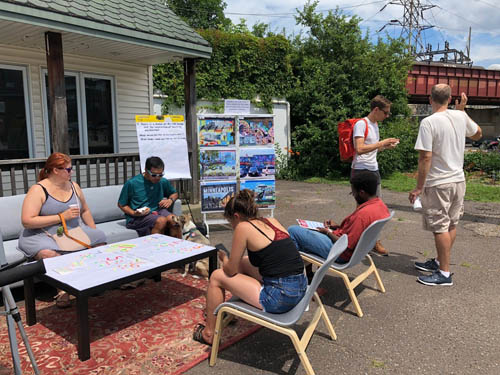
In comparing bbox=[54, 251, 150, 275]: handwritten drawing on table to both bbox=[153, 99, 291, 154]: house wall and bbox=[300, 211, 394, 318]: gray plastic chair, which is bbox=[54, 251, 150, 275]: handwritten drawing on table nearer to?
bbox=[300, 211, 394, 318]: gray plastic chair

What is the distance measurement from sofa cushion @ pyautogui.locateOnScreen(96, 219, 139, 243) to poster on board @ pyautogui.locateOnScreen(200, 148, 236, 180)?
1.58 metres

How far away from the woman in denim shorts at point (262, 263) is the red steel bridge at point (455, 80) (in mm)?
18036

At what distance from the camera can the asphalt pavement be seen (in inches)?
114

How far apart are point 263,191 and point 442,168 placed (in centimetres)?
291

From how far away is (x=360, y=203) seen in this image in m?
4.10

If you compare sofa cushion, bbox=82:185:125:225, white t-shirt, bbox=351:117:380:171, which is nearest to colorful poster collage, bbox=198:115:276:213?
sofa cushion, bbox=82:185:125:225

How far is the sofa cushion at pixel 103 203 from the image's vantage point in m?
5.34

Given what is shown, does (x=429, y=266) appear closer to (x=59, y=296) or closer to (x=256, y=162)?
(x=256, y=162)

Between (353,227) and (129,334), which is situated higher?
(353,227)

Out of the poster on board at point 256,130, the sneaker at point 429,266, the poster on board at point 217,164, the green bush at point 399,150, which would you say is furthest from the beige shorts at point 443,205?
the green bush at point 399,150

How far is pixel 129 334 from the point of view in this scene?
3.35 metres

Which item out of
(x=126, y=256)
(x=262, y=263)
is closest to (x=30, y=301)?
(x=126, y=256)

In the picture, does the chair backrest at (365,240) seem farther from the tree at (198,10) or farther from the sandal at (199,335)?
the tree at (198,10)

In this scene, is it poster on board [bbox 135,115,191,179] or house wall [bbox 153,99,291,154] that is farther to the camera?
house wall [bbox 153,99,291,154]
